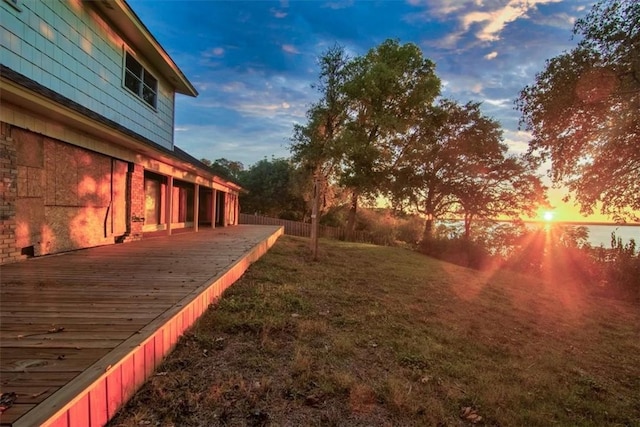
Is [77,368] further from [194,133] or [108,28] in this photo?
A: [194,133]

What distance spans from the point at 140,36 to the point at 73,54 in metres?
2.08

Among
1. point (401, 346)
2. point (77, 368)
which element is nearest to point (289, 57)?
point (401, 346)

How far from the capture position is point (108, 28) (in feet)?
22.2

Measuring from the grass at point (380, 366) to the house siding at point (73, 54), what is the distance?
456cm

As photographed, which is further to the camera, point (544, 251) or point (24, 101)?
point (544, 251)

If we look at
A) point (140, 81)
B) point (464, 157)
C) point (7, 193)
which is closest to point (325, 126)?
point (464, 157)

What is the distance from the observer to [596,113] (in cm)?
770

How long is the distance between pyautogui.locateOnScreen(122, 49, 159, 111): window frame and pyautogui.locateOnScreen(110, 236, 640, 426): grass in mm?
5701

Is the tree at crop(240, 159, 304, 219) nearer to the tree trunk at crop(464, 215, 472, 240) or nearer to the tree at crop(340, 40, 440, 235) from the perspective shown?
the tree at crop(340, 40, 440, 235)

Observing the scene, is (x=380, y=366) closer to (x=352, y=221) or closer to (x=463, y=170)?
(x=463, y=170)

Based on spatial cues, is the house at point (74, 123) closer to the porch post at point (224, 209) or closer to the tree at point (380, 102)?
the porch post at point (224, 209)

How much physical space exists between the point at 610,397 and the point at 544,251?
39.2ft

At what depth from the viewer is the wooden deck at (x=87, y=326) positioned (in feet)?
5.32

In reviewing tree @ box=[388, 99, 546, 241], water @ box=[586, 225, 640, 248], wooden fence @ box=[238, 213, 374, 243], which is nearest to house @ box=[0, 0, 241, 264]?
wooden fence @ box=[238, 213, 374, 243]
